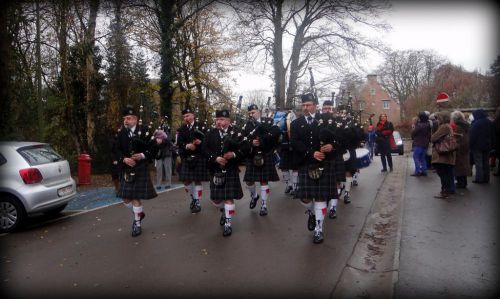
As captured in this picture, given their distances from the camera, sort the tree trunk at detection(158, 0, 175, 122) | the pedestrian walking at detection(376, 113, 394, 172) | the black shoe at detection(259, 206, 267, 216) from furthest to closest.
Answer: the tree trunk at detection(158, 0, 175, 122)
the pedestrian walking at detection(376, 113, 394, 172)
the black shoe at detection(259, 206, 267, 216)

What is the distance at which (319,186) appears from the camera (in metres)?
5.35

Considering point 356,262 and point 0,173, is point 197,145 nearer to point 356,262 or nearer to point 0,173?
point 0,173

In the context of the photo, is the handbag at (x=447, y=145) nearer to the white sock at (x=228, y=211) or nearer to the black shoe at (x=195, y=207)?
the white sock at (x=228, y=211)

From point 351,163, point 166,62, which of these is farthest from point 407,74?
point 351,163

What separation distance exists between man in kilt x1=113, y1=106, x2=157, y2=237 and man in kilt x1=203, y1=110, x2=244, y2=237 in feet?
3.17

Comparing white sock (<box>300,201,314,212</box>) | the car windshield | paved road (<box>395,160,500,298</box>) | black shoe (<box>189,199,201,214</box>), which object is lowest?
black shoe (<box>189,199,201,214</box>)

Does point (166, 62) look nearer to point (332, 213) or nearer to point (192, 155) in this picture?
point (192, 155)

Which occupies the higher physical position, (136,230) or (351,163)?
(351,163)

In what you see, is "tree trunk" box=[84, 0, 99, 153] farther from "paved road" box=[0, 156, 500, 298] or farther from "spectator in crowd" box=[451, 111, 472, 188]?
"spectator in crowd" box=[451, 111, 472, 188]

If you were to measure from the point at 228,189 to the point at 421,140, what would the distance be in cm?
688

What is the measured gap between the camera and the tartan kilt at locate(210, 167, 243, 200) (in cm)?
591

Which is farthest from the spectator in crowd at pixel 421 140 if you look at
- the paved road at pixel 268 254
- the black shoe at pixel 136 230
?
the black shoe at pixel 136 230

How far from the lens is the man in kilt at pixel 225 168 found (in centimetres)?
590

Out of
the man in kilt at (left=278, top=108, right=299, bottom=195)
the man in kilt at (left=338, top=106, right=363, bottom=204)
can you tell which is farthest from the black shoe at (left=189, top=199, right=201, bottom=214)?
the man in kilt at (left=338, top=106, right=363, bottom=204)
